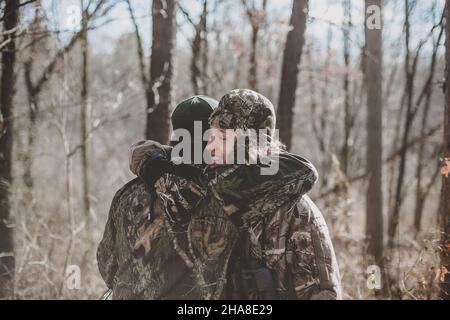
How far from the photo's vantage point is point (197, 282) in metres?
2.58

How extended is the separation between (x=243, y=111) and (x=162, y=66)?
3.94m

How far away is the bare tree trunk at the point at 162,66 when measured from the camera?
6.26 metres

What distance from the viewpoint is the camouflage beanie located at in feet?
8.38

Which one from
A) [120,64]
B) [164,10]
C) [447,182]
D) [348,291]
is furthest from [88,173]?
[120,64]

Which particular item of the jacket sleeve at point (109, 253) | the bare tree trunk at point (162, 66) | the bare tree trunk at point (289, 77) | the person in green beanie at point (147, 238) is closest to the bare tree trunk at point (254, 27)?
the bare tree trunk at point (289, 77)

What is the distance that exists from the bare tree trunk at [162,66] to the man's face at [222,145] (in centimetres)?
362

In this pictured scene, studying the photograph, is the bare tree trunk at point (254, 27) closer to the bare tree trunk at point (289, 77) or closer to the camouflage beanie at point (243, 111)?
the bare tree trunk at point (289, 77)

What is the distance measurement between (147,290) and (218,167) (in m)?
0.67

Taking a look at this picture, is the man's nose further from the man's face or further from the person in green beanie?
the person in green beanie

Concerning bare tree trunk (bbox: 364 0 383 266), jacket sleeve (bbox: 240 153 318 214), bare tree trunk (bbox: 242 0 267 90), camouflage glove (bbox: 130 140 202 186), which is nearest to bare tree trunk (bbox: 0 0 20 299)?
camouflage glove (bbox: 130 140 202 186)

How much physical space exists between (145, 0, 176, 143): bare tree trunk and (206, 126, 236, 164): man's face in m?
3.62

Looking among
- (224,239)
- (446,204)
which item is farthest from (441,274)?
(224,239)
